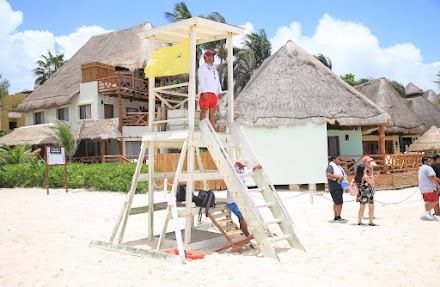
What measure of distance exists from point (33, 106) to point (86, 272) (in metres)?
26.5

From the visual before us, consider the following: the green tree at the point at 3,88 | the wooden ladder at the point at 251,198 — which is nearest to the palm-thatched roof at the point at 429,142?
the wooden ladder at the point at 251,198

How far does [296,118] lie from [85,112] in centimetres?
1601

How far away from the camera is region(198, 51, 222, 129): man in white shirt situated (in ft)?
24.1

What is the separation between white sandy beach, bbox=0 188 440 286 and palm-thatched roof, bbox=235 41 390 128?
6.91 metres

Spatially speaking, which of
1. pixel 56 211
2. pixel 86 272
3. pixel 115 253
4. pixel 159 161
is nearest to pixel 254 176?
pixel 115 253

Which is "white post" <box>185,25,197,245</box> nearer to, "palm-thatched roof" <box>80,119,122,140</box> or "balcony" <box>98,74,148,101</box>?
"palm-thatched roof" <box>80,119,122,140</box>

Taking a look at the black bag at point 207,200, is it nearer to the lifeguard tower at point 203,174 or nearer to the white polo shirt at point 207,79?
the lifeguard tower at point 203,174

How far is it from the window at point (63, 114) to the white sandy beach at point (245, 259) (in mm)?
18563

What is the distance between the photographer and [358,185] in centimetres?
873

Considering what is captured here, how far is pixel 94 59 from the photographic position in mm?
29219

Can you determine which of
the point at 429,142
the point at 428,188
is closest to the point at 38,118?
the point at 429,142

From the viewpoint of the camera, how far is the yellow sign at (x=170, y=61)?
7223 mm

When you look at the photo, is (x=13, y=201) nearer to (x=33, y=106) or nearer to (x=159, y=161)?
(x=159, y=161)

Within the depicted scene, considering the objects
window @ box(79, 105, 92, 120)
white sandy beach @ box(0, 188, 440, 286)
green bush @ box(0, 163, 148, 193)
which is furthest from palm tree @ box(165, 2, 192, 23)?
white sandy beach @ box(0, 188, 440, 286)
